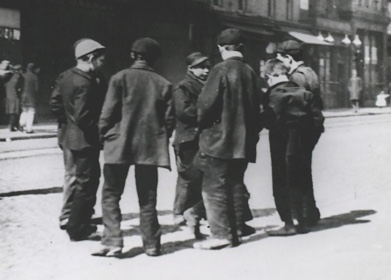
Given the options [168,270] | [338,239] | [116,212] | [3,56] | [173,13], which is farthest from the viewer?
[173,13]

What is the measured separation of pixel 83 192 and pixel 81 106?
80 centimetres

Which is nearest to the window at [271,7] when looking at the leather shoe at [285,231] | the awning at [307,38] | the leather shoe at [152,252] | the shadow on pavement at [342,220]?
the awning at [307,38]

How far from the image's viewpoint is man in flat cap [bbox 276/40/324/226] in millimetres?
7766

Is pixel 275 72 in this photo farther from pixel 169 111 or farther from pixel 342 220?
pixel 342 220

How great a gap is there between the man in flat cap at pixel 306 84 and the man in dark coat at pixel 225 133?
3.28 feet

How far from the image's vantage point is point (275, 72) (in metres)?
7.49

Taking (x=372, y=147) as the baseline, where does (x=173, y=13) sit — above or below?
above

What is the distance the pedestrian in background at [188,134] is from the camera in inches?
294

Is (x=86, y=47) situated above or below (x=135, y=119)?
above

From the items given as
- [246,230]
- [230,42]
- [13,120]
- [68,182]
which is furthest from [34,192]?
[13,120]

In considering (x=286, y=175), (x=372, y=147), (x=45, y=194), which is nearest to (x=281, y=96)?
(x=286, y=175)

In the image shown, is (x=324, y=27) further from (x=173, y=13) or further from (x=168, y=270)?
(x=168, y=270)

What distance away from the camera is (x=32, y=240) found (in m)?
7.09

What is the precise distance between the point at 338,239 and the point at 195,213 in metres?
1.36
